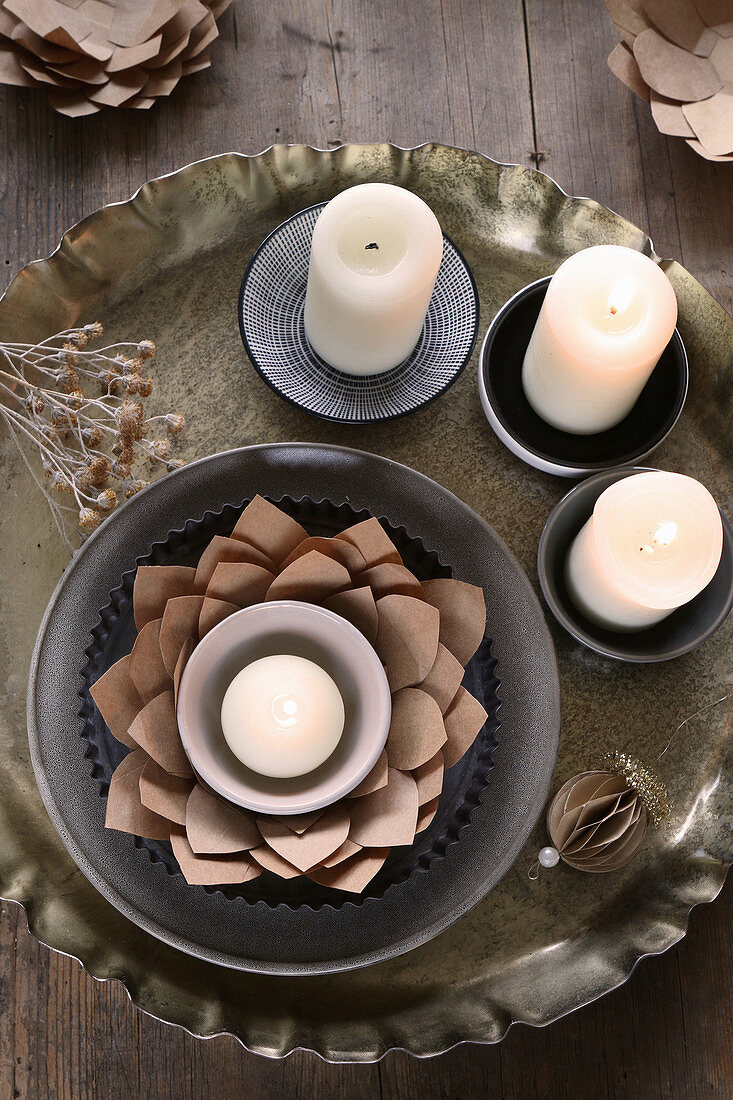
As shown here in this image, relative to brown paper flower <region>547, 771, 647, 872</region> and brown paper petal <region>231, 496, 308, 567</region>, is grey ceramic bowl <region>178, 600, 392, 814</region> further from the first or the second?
brown paper flower <region>547, 771, 647, 872</region>

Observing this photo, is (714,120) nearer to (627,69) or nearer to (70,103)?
(627,69)

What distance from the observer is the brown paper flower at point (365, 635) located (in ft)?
1.34

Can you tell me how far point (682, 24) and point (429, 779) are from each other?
562 millimetres

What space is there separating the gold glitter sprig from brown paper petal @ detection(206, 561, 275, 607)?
259mm

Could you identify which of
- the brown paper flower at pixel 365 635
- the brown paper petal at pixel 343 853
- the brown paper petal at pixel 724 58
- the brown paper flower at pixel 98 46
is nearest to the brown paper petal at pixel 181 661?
the brown paper flower at pixel 365 635

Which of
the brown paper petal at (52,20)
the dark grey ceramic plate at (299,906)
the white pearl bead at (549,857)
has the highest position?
the brown paper petal at (52,20)

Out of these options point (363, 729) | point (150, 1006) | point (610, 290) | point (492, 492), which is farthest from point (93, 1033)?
point (610, 290)

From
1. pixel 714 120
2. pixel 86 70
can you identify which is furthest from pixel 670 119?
pixel 86 70

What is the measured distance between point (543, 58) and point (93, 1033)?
786 millimetres

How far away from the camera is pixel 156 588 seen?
0.43 meters

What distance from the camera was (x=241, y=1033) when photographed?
20.9 inches

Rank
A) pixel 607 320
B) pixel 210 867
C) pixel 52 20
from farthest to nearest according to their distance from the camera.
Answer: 1. pixel 52 20
2. pixel 607 320
3. pixel 210 867

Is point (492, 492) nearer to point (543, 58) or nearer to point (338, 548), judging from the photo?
point (338, 548)

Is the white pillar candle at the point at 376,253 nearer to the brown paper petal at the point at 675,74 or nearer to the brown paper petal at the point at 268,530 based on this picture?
the brown paper petal at the point at 268,530
